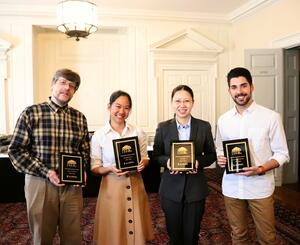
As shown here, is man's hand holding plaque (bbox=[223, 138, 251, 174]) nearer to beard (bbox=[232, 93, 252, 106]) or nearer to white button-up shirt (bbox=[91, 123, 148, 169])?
beard (bbox=[232, 93, 252, 106])

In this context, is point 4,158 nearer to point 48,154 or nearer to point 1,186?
point 1,186

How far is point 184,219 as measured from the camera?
83.2 inches

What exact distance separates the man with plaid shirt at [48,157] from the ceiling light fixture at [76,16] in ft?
7.52

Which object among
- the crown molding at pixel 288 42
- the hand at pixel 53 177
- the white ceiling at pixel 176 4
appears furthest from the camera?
the white ceiling at pixel 176 4

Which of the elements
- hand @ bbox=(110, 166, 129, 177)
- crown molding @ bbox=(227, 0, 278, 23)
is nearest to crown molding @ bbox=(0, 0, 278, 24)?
crown molding @ bbox=(227, 0, 278, 23)

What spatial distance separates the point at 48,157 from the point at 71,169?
6.6 inches

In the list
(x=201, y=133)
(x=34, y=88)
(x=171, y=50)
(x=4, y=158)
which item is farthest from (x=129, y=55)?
(x=201, y=133)

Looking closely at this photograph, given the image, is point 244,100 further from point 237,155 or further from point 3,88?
point 3,88

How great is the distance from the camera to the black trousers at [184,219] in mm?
2088

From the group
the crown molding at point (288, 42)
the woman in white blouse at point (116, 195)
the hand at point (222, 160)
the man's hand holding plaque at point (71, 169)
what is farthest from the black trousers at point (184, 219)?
the crown molding at point (288, 42)

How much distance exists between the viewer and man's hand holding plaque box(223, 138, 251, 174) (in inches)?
78.0

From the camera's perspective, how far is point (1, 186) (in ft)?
13.3

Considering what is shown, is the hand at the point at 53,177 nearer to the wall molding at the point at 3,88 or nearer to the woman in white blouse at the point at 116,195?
the woman in white blouse at the point at 116,195

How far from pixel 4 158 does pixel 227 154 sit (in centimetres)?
308
